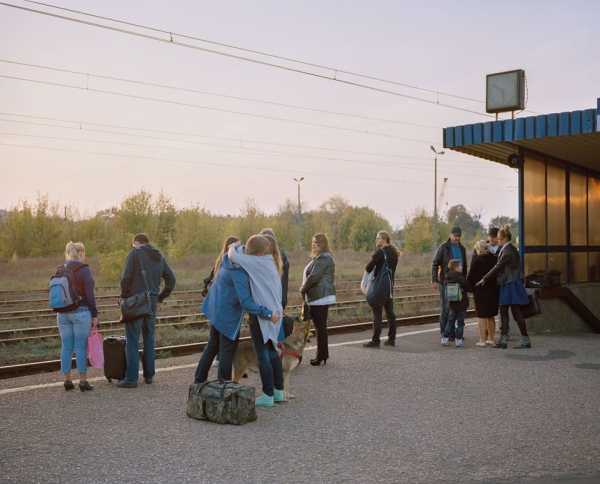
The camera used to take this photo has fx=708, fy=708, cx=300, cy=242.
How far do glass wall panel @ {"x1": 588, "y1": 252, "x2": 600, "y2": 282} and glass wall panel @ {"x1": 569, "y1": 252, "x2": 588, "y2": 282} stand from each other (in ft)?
1.02

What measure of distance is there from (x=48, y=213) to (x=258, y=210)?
950 inches

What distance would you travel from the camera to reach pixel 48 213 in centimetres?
5541

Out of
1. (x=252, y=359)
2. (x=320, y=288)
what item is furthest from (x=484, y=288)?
(x=252, y=359)

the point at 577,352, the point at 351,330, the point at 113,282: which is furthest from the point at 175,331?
the point at 113,282

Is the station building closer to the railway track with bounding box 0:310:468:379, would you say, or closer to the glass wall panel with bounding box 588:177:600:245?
the glass wall panel with bounding box 588:177:600:245

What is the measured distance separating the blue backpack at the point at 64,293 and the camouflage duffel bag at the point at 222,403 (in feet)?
6.53

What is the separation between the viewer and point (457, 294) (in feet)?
37.2

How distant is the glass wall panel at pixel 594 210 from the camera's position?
16.2 metres

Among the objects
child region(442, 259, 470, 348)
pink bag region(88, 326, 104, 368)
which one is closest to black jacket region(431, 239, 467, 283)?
child region(442, 259, 470, 348)

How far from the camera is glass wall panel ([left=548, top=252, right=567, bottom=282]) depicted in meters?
14.6

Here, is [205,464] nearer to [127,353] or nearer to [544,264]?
[127,353]

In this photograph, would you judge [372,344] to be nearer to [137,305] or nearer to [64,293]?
[137,305]

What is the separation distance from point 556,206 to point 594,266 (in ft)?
8.56

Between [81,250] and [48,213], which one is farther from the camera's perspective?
[48,213]
